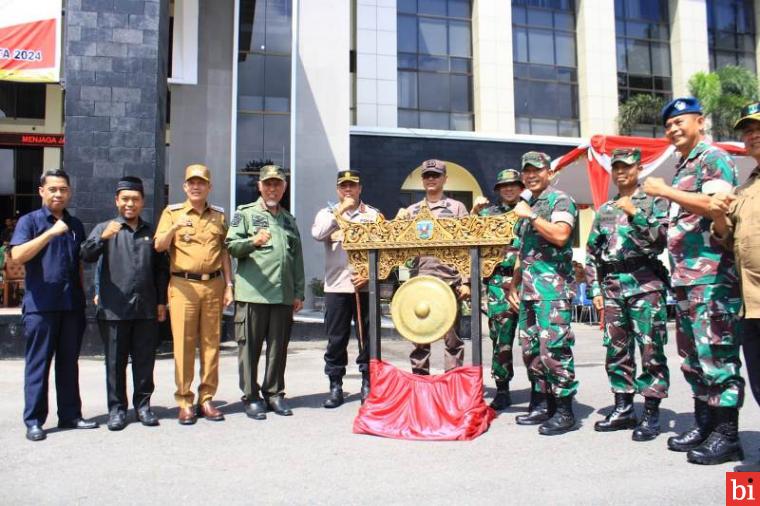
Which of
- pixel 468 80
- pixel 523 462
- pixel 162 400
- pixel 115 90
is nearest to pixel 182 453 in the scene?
pixel 162 400

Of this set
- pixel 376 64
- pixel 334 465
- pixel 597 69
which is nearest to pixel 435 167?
pixel 334 465

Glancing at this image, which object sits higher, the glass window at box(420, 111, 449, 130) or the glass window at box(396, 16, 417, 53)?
the glass window at box(396, 16, 417, 53)

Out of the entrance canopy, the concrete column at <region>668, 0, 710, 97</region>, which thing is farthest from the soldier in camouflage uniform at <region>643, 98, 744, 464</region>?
the concrete column at <region>668, 0, 710, 97</region>

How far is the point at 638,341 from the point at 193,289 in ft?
A: 10.2

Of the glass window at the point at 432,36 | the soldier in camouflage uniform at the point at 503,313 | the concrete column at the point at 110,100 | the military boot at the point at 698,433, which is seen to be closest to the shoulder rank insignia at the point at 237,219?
the soldier in camouflage uniform at the point at 503,313

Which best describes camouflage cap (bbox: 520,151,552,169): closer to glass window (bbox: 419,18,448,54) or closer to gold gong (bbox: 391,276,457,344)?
gold gong (bbox: 391,276,457,344)

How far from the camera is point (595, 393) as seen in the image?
518 cm

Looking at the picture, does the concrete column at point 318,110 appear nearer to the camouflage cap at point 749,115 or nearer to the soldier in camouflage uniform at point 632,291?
the soldier in camouflage uniform at point 632,291

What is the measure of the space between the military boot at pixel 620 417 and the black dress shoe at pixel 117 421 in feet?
10.7

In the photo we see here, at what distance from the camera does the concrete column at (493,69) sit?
645 inches

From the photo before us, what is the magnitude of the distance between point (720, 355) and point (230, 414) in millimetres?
3362

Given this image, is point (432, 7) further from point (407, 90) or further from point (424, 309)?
point (424, 309)

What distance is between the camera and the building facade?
7793 mm

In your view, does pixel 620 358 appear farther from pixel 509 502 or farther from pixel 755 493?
pixel 509 502
